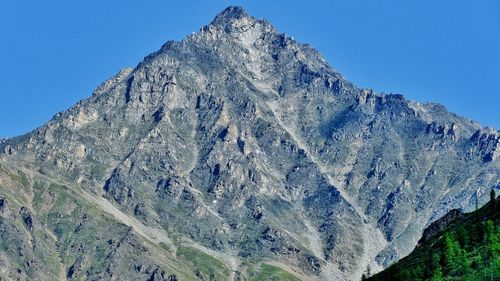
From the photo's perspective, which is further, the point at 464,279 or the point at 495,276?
the point at 464,279

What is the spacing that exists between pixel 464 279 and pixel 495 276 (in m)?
14.4

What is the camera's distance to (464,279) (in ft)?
640

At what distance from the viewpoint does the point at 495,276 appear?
181m
